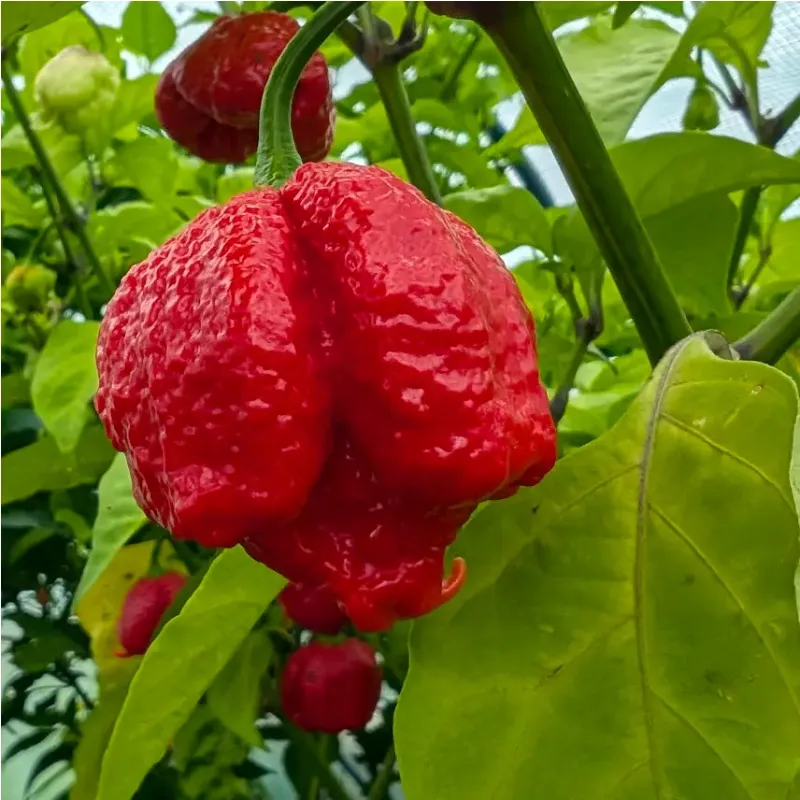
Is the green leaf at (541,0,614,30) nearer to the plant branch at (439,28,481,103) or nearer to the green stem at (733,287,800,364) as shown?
the green stem at (733,287,800,364)

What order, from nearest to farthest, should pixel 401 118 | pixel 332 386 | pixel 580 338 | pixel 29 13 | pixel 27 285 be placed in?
1. pixel 332 386
2. pixel 29 13
3. pixel 401 118
4. pixel 580 338
5. pixel 27 285

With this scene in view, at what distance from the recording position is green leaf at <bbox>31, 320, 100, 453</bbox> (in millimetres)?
678

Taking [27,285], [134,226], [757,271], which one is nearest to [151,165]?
[134,226]

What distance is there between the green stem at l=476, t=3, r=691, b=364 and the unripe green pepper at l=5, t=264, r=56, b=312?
2.39 ft

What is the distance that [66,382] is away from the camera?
0.70m

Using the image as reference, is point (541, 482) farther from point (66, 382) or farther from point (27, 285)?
point (27, 285)

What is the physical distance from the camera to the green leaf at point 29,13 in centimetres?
38

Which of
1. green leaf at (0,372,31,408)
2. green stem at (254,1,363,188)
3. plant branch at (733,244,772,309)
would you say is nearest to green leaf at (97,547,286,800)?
green stem at (254,1,363,188)

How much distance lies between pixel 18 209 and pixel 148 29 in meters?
0.22

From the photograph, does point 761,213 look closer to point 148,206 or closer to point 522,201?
point 522,201

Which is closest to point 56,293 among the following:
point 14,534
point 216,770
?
point 14,534

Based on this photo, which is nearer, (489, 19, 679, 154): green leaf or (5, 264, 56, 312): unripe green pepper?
(489, 19, 679, 154): green leaf

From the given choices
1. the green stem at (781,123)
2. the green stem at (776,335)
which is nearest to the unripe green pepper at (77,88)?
the green stem at (781,123)

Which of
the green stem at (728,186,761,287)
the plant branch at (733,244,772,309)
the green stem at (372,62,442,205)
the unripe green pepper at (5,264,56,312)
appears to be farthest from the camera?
the unripe green pepper at (5,264,56,312)
